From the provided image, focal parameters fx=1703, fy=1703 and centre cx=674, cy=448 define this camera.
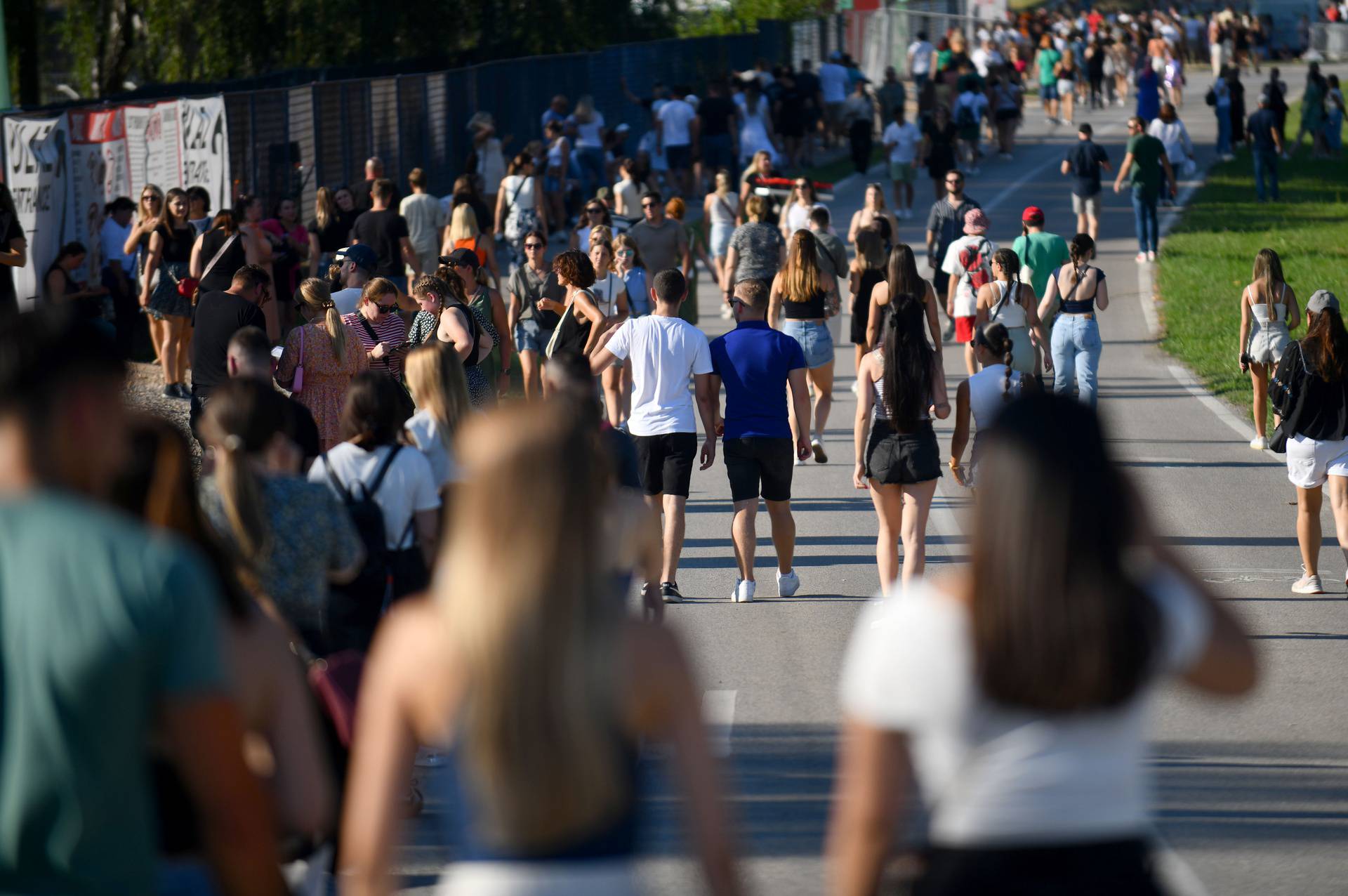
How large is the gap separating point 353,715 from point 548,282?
8.24 m

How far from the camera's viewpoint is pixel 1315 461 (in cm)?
966

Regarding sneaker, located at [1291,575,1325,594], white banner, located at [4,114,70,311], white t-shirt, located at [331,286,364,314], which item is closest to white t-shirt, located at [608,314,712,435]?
white t-shirt, located at [331,286,364,314]

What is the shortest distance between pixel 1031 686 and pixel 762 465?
694cm

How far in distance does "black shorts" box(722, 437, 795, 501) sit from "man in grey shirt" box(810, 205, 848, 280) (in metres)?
5.09

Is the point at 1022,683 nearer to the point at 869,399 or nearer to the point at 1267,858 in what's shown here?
the point at 1267,858

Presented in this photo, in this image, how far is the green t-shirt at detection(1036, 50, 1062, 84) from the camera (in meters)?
43.2

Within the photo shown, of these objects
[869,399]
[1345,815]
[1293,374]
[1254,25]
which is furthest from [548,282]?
[1254,25]

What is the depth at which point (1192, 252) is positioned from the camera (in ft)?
84.3

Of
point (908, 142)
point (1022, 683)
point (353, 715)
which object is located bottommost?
point (353, 715)

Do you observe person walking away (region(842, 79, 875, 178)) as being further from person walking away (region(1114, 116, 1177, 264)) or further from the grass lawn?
person walking away (region(1114, 116, 1177, 264))

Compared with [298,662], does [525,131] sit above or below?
above

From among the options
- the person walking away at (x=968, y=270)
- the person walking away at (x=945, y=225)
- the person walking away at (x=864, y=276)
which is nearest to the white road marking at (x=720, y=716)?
the person walking away at (x=864, y=276)

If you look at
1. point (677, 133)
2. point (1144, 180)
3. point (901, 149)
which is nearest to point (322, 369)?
point (1144, 180)

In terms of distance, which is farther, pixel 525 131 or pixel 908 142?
pixel 525 131
